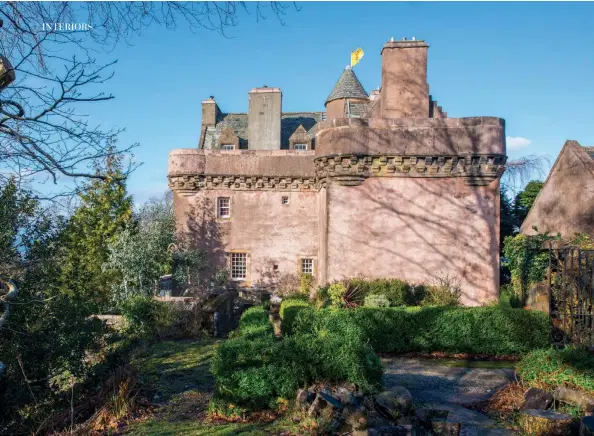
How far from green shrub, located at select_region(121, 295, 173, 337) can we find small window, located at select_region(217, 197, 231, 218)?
808cm

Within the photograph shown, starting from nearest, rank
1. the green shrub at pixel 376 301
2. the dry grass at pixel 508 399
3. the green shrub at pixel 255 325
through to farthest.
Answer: the dry grass at pixel 508 399
the green shrub at pixel 255 325
the green shrub at pixel 376 301

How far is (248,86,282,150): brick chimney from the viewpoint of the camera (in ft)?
→ 92.1

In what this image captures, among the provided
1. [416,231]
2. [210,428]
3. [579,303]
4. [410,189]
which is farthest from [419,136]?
[210,428]

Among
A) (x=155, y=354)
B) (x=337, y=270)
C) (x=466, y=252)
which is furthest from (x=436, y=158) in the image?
(x=155, y=354)

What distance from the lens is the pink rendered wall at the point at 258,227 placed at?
71.3 ft

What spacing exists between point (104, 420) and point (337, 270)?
32.7ft

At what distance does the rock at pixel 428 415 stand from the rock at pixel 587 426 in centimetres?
161

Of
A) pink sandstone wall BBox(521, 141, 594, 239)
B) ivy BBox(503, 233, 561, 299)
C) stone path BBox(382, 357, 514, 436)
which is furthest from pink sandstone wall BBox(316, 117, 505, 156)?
stone path BBox(382, 357, 514, 436)

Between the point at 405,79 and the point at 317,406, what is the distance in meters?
13.8

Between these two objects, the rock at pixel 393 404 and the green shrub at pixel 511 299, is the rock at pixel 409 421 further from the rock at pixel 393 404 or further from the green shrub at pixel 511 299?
the green shrub at pixel 511 299

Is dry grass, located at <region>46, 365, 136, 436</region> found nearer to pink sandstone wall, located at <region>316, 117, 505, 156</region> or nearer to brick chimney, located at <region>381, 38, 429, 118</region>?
pink sandstone wall, located at <region>316, 117, 505, 156</region>

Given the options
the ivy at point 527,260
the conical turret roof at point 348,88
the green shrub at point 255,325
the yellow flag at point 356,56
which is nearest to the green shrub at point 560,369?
the green shrub at point 255,325

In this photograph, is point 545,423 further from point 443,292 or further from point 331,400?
point 443,292

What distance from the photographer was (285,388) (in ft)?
23.9
